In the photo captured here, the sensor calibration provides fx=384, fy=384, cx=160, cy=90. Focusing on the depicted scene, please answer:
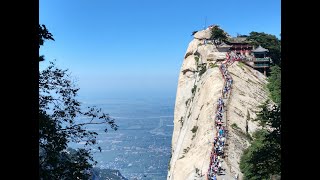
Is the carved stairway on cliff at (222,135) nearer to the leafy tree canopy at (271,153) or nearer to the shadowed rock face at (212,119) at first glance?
the shadowed rock face at (212,119)

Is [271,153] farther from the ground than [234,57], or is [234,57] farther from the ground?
[234,57]

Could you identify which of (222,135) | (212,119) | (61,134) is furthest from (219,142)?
(61,134)

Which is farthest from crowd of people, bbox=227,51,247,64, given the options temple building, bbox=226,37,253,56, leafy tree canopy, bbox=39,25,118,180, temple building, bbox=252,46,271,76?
leafy tree canopy, bbox=39,25,118,180

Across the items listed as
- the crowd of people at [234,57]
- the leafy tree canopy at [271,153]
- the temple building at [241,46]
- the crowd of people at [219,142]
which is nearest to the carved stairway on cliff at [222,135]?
the crowd of people at [219,142]

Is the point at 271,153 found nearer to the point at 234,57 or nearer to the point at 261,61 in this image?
the point at 261,61

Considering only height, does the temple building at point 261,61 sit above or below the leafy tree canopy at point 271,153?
above

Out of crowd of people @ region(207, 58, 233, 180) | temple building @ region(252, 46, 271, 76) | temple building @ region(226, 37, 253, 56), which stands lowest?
crowd of people @ region(207, 58, 233, 180)

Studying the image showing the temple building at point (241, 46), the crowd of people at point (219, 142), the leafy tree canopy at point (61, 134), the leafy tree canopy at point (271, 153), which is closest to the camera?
the leafy tree canopy at point (61, 134)

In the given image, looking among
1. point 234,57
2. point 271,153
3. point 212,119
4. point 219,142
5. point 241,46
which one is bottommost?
point 219,142

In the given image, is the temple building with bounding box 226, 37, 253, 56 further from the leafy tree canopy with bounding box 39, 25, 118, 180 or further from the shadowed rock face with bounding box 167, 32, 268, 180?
the leafy tree canopy with bounding box 39, 25, 118, 180
